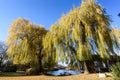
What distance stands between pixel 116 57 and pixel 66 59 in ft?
17.1

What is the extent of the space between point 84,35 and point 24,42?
8228 mm

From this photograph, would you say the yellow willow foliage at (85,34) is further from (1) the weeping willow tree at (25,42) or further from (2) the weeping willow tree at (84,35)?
(1) the weeping willow tree at (25,42)

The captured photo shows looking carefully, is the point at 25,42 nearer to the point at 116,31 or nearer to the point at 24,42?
the point at 24,42

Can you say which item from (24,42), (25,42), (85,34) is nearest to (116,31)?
(85,34)

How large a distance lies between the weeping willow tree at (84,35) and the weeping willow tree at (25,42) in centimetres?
430

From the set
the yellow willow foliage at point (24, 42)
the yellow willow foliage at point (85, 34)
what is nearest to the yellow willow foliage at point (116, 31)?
the yellow willow foliage at point (85, 34)

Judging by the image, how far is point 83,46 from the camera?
50.7 feet

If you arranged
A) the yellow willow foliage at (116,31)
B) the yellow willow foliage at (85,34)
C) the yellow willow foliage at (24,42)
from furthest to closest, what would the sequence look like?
1. the yellow willow foliage at (24,42)
2. the yellow willow foliage at (116,31)
3. the yellow willow foliage at (85,34)

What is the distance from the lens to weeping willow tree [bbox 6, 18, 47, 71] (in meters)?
20.6

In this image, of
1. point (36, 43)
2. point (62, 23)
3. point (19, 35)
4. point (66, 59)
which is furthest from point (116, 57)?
point (19, 35)

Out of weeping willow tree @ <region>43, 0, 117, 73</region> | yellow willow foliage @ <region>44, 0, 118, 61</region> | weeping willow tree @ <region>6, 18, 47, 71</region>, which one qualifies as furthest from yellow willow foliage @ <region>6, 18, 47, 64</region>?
yellow willow foliage @ <region>44, 0, 118, 61</region>

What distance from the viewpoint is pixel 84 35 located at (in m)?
16.1

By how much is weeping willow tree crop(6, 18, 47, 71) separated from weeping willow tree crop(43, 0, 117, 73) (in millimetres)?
4302

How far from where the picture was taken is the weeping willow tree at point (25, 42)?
67.7 feet
